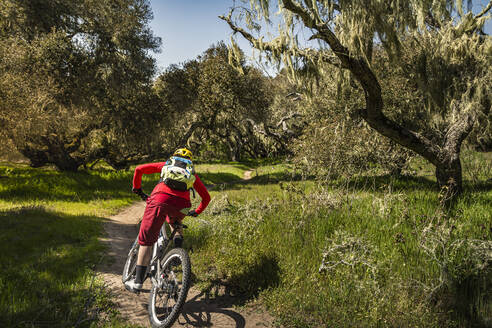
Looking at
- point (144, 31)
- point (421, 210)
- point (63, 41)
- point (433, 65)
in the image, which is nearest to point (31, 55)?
point (63, 41)

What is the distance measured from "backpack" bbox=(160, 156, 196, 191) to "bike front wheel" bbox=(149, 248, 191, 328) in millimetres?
→ 876

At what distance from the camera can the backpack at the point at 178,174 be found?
3.87 meters

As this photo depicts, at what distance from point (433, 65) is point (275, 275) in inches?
382

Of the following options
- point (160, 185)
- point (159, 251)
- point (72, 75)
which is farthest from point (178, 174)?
point (72, 75)

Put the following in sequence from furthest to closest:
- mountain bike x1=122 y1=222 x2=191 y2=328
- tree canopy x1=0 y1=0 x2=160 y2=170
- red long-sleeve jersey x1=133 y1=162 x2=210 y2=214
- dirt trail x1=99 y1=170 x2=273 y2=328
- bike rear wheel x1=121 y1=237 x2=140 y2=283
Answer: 1. tree canopy x1=0 y1=0 x2=160 y2=170
2. bike rear wheel x1=121 y1=237 x2=140 y2=283
3. red long-sleeve jersey x1=133 y1=162 x2=210 y2=214
4. dirt trail x1=99 y1=170 x2=273 y2=328
5. mountain bike x1=122 y1=222 x2=191 y2=328

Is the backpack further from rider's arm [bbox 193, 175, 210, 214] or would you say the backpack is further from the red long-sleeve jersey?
rider's arm [bbox 193, 175, 210, 214]

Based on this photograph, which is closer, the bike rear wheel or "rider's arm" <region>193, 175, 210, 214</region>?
"rider's arm" <region>193, 175, 210, 214</region>

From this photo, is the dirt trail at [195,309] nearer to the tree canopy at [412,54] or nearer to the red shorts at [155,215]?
the red shorts at [155,215]

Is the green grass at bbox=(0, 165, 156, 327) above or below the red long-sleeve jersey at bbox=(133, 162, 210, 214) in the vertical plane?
below

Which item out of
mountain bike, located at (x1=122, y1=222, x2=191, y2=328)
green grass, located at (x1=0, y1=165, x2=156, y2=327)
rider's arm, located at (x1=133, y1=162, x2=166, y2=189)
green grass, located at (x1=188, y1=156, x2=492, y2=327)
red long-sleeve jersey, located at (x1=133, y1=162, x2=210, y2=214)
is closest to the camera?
mountain bike, located at (x1=122, y1=222, x2=191, y2=328)

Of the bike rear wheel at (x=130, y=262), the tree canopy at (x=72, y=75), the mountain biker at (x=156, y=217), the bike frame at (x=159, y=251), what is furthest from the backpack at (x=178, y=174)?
the tree canopy at (x=72, y=75)

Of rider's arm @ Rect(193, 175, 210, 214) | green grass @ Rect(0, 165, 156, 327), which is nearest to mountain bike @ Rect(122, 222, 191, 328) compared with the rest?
rider's arm @ Rect(193, 175, 210, 214)

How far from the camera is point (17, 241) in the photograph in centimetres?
553

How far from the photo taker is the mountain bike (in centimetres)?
333
